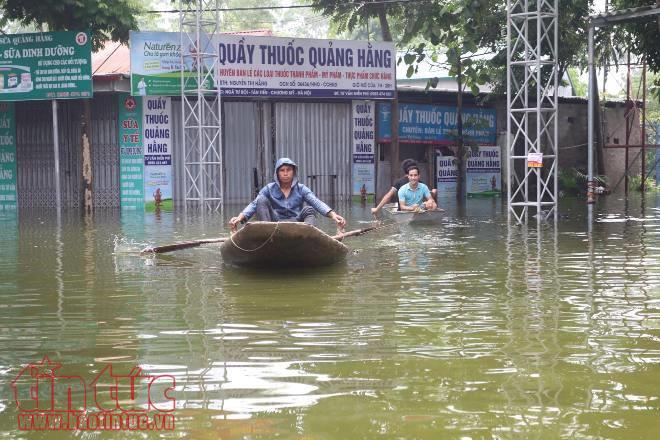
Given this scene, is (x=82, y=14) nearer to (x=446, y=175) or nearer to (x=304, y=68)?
(x=304, y=68)

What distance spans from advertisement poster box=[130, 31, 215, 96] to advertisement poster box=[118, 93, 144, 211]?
115 centimetres

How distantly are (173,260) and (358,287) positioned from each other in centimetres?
345

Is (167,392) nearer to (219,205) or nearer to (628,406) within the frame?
(628,406)

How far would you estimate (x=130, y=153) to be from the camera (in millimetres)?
24281

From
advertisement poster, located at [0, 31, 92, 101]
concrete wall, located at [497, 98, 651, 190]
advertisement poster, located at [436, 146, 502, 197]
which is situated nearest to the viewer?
advertisement poster, located at [0, 31, 92, 101]

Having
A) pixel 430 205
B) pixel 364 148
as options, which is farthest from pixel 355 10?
pixel 430 205

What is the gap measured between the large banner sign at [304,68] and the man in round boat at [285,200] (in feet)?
45.1

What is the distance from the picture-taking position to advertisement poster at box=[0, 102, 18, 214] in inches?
973

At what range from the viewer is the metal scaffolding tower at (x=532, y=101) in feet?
54.7

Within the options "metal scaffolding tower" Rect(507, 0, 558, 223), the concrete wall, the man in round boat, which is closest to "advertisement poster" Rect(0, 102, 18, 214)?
"metal scaffolding tower" Rect(507, 0, 558, 223)

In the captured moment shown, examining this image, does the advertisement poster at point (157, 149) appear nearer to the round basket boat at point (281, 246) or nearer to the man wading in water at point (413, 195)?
the man wading in water at point (413, 195)

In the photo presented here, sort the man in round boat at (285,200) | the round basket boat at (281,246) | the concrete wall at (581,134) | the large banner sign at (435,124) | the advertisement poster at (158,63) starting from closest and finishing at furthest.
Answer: the round basket boat at (281,246), the man in round boat at (285,200), the advertisement poster at (158,63), the large banner sign at (435,124), the concrete wall at (581,134)

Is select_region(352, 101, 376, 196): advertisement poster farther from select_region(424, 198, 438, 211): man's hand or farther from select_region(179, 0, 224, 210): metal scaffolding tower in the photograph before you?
select_region(424, 198, 438, 211): man's hand

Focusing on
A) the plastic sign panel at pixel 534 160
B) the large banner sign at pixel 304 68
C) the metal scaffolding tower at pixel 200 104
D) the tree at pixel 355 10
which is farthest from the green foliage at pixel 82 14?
the plastic sign panel at pixel 534 160
